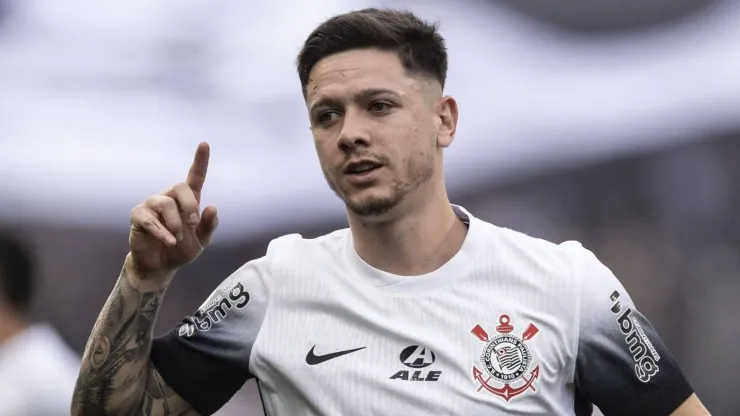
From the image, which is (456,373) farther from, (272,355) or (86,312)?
(86,312)

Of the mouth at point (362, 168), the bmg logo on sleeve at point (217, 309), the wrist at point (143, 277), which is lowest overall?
the bmg logo on sleeve at point (217, 309)

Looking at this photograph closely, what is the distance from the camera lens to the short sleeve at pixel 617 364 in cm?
235

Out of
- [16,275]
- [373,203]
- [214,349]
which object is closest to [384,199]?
[373,203]

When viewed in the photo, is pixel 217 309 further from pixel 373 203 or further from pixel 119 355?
pixel 373 203

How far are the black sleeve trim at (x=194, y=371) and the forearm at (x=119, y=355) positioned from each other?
76 mm

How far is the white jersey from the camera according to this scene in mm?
2334

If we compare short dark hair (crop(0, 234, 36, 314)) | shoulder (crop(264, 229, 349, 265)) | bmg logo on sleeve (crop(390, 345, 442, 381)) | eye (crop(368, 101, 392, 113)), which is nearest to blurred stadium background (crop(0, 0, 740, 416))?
short dark hair (crop(0, 234, 36, 314))

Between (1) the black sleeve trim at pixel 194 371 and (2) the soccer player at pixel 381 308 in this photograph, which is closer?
(2) the soccer player at pixel 381 308

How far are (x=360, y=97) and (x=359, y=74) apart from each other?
7cm

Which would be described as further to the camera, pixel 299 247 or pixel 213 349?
pixel 299 247

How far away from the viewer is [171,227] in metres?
2.23

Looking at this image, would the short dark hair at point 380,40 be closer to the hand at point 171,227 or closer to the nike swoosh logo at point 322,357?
the hand at point 171,227

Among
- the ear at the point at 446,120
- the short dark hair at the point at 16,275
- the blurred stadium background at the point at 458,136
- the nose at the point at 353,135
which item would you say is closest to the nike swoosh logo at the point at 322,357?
the nose at the point at 353,135

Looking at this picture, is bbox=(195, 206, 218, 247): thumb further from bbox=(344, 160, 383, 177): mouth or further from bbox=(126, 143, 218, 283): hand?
bbox=(344, 160, 383, 177): mouth
